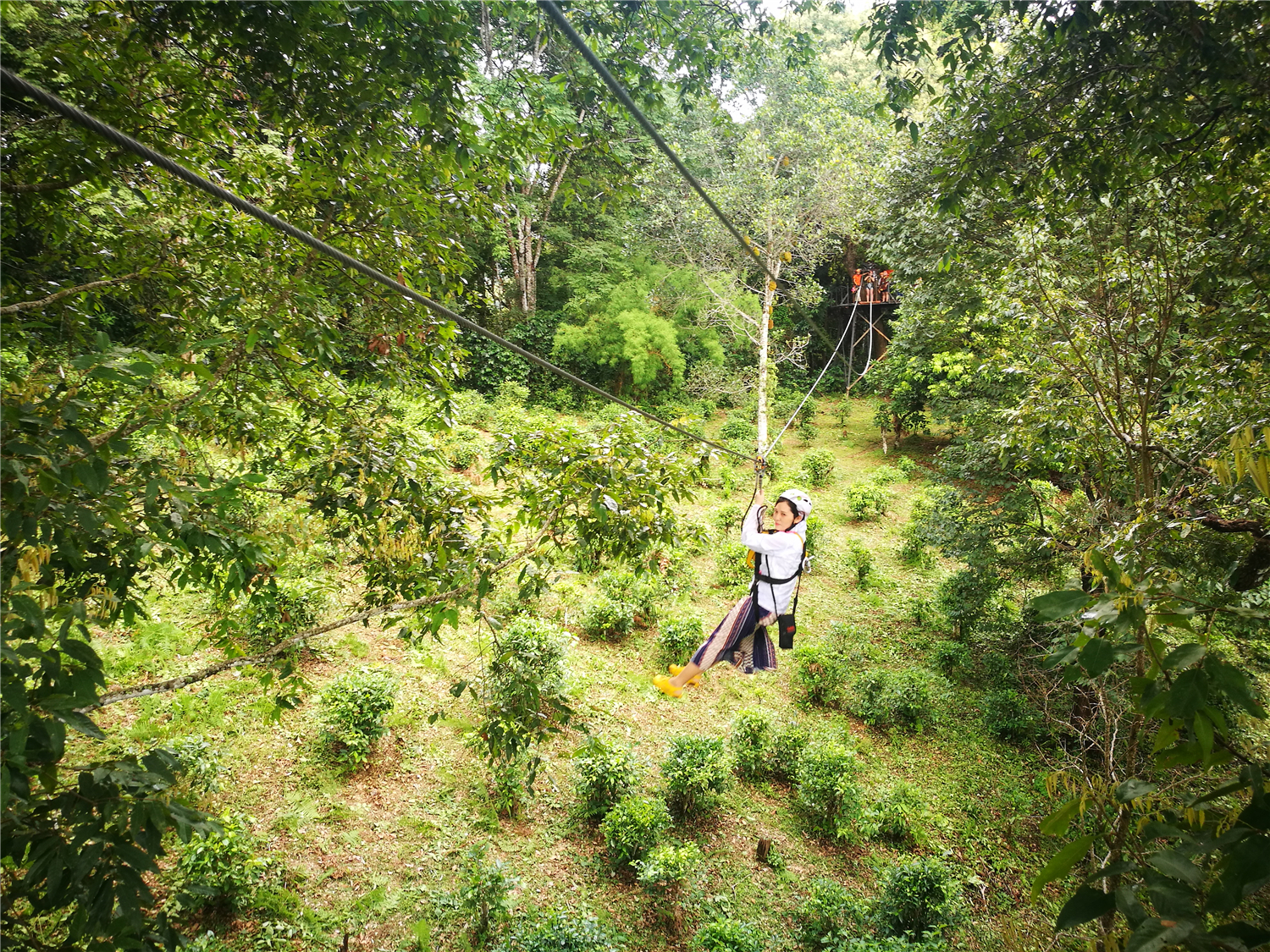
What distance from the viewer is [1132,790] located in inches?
44.2

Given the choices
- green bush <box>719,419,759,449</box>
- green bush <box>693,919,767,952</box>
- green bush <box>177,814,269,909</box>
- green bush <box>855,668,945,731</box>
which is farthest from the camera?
green bush <box>719,419,759,449</box>

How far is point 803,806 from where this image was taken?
18.9ft

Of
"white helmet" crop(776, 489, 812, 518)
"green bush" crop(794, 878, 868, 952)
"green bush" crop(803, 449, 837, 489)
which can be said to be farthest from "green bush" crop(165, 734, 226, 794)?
"green bush" crop(803, 449, 837, 489)

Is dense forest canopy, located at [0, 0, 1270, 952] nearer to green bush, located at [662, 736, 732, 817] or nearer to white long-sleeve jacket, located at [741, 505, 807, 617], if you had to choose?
green bush, located at [662, 736, 732, 817]

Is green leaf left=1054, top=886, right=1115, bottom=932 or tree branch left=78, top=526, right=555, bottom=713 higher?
green leaf left=1054, top=886, right=1115, bottom=932

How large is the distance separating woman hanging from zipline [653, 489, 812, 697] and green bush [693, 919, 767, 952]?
152 centimetres

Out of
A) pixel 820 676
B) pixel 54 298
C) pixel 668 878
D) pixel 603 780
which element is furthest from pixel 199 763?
pixel 820 676

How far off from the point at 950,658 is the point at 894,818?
3.08 meters

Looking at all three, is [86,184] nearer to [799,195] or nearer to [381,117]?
[381,117]

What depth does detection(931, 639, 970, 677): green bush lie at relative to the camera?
25.9 feet

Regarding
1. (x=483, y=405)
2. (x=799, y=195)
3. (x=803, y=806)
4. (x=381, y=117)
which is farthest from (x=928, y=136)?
(x=483, y=405)

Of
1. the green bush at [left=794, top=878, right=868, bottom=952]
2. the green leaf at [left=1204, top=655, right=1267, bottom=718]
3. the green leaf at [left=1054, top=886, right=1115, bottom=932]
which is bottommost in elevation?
the green bush at [left=794, top=878, right=868, bottom=952]

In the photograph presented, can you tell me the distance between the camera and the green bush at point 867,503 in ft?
39.0

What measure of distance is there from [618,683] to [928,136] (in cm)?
621
